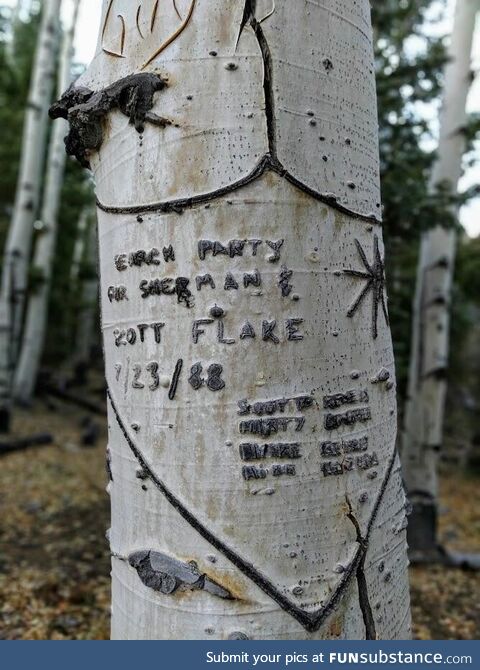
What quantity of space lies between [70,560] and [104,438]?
5.10 m

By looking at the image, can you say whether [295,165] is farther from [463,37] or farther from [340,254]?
[463,37]

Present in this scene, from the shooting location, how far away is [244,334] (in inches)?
40.2

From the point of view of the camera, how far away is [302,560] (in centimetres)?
101

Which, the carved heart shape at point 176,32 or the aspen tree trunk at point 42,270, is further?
the aspen tree trunk at point 42,270

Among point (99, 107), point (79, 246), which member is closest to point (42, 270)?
point (79, 246)

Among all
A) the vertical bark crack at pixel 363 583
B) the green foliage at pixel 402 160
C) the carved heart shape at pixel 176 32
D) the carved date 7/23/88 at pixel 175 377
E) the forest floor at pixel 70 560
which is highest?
the green foliage at pixel 402 160

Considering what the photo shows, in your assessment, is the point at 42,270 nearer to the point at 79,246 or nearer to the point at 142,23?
the point at 79,246

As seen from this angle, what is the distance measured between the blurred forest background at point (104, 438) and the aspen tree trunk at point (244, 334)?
7.18 ft

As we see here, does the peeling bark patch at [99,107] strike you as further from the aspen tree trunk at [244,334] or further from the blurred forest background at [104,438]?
the blurred forest background at [104,438]

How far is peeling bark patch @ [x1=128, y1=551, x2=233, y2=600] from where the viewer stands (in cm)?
100

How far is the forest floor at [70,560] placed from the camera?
3003 millimetres

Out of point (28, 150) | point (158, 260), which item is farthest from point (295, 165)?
point (28, 150)

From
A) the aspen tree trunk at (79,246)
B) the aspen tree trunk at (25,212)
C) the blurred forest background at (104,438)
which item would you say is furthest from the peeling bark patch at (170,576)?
the aspen tree trunk at (79,246)

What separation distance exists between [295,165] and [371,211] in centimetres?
22
